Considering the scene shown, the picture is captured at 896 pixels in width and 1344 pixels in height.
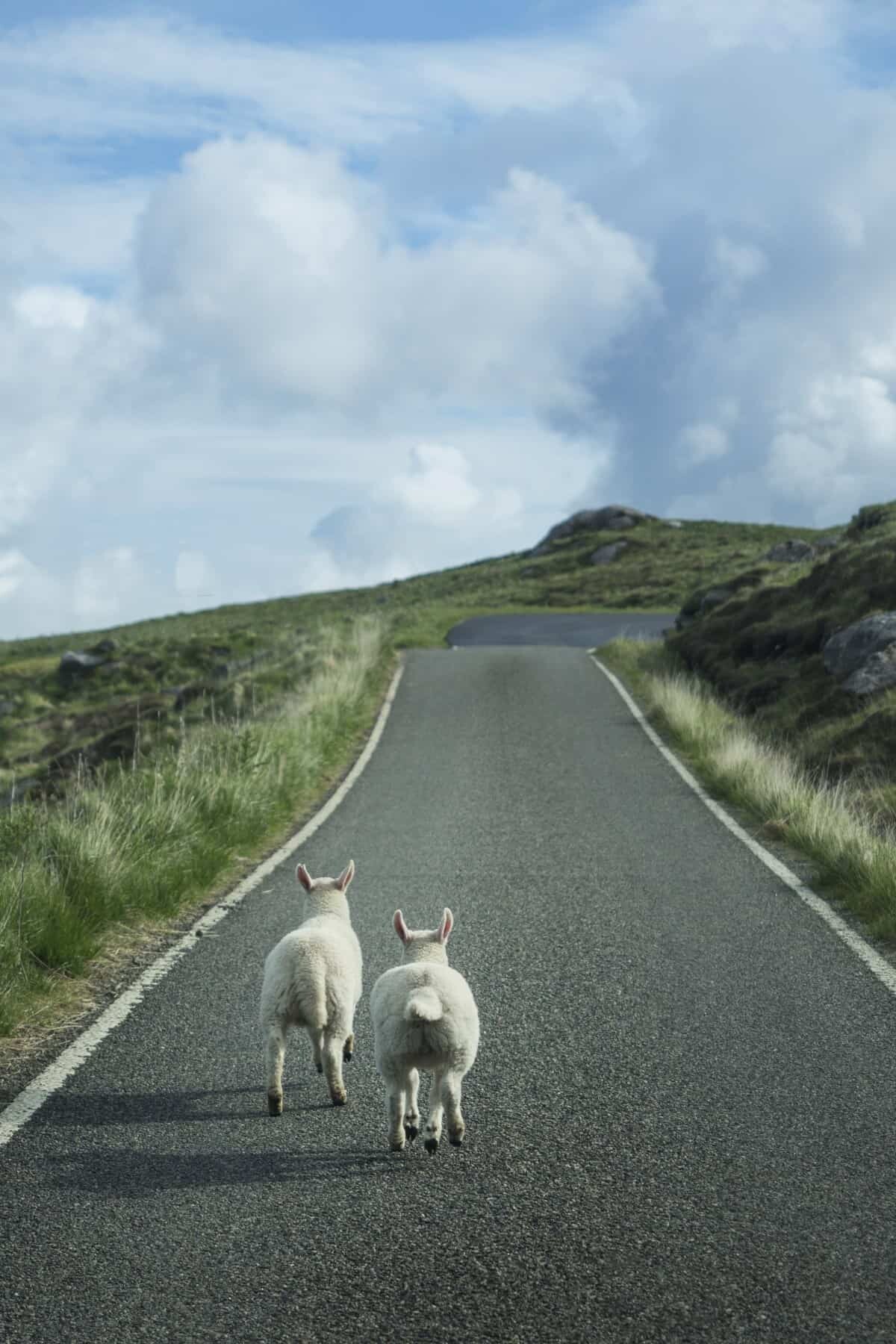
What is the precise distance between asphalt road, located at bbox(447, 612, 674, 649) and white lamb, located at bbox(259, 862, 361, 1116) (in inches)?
1262

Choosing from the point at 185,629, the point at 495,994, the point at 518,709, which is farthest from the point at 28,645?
the point at 495,994

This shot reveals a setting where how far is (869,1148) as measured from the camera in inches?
204

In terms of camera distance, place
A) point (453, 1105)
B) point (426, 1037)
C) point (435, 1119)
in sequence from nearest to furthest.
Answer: point (426, 1037), point (453, 1105), point (435, 1119)

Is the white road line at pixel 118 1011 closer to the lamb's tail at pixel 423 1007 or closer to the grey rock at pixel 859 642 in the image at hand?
the lamb's tail at pixel 423 1007

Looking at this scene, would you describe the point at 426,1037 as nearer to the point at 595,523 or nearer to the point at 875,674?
the point at 875,674

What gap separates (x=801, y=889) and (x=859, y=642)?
10.9 meters

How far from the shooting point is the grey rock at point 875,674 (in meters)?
19.0

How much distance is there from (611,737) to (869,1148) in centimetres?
1455

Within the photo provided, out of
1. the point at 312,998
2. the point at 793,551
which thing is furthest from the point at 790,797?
the point at 793,551

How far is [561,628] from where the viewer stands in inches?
1912

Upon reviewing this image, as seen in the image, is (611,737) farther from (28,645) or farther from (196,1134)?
(28,645)

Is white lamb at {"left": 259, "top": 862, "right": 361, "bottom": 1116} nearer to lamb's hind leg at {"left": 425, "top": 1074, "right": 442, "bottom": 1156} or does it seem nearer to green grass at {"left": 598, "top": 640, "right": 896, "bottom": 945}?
lamb's hind leg at {"left": 425, "top": 1074, "right": 442, "bottom": 1156}

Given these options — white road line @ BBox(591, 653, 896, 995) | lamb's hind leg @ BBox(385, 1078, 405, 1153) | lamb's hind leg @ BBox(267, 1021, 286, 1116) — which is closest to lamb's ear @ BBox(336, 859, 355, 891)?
lamb's hind leg @ BBox(267, 1021, 286, 1116)

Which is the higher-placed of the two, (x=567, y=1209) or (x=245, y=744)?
(x=245, y=744)
